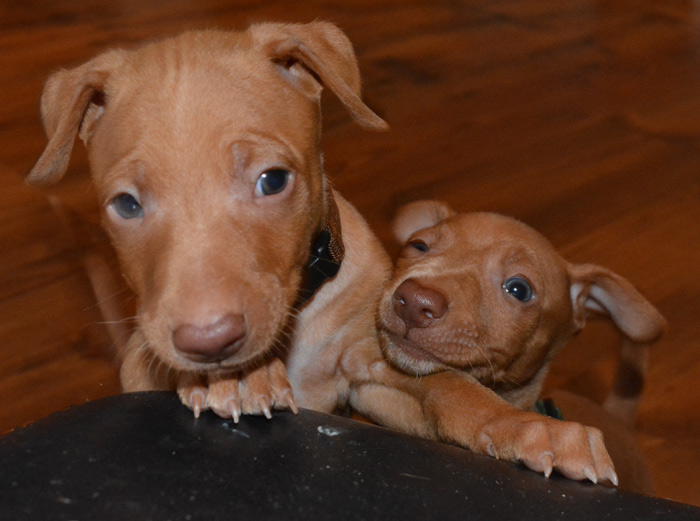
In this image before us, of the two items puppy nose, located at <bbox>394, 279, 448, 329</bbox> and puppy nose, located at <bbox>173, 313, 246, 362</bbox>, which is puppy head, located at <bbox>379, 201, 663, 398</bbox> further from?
puppy nose, located at <bbox>173, 313, 246, 362</bbox>

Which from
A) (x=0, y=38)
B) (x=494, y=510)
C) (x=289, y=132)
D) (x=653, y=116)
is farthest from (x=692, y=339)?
(x=0, y=38)

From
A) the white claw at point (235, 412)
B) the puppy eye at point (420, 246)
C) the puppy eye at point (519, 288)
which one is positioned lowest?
the puppy eye at point (519, 288)

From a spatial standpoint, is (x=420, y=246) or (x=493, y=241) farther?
(x=420, y=246)

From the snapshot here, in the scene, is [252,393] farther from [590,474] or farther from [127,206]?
[590,474]

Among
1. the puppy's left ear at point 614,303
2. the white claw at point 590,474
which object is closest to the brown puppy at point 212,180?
the white claw at point 590,474

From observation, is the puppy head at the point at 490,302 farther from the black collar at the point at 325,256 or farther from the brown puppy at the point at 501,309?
the black collar at the point at 325,256

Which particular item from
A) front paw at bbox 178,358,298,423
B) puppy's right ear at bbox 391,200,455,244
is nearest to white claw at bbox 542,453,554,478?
front paw at bbox 178,358,298,423

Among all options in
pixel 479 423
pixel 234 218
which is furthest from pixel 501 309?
pixel 234 218

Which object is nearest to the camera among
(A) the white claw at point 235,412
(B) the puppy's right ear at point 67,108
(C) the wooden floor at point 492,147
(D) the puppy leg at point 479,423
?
(A) the white claw at point 235,412
